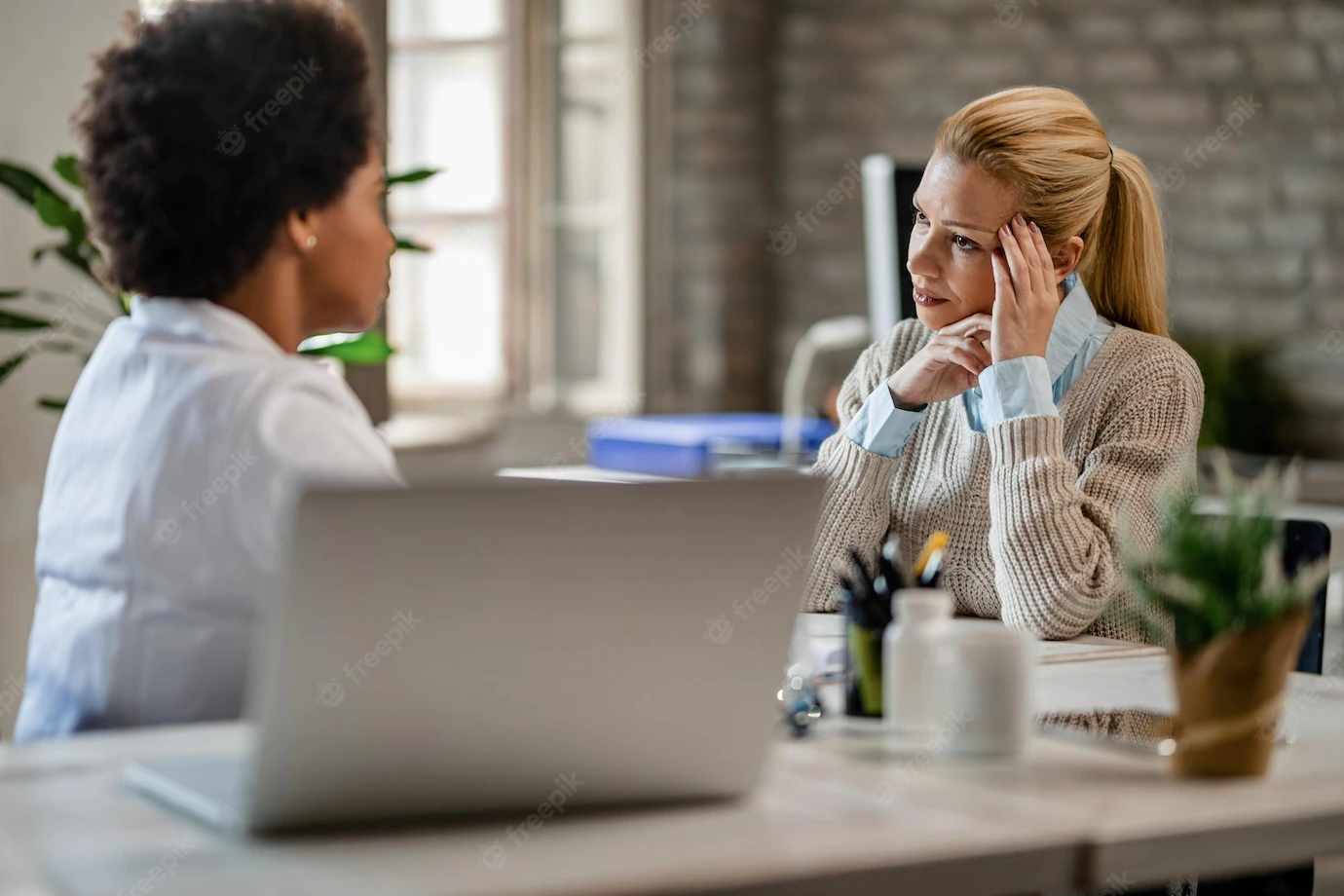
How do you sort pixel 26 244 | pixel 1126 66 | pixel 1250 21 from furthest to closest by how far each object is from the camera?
1. pixel 1126 66
2. pixel 1250 21
3. pixel 26 244

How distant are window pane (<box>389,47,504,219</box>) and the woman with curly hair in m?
4.35

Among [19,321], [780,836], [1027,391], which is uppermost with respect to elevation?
[19,321]

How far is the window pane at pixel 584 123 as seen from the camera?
5.77m

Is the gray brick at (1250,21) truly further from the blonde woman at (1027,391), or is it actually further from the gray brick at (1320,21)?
the blonde woman at (1027,391)

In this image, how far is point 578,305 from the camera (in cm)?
586

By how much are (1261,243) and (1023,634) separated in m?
4.12

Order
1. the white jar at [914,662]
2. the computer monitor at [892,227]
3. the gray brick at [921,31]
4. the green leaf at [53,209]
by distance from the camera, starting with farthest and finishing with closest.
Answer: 1. the gray brick at [921,31]
2. the computer monitor at [892,227]
3. the green leaf at [53,209]
4. the white jar at [914,662]

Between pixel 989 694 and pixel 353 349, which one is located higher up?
pixel 353 349

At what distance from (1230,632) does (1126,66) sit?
4.48m

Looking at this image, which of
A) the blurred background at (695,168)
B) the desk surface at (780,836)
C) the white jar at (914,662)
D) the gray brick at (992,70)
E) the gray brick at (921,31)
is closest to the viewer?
the desk surface at (780,836)

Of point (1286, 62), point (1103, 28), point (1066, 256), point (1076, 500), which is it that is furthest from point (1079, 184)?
point (1103, 28)

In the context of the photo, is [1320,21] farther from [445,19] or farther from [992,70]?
[445,19]

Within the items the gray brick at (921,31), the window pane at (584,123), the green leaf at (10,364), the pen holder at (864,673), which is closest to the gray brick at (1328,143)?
the gray brick at (921,31)

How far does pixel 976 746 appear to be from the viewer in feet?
3.71
